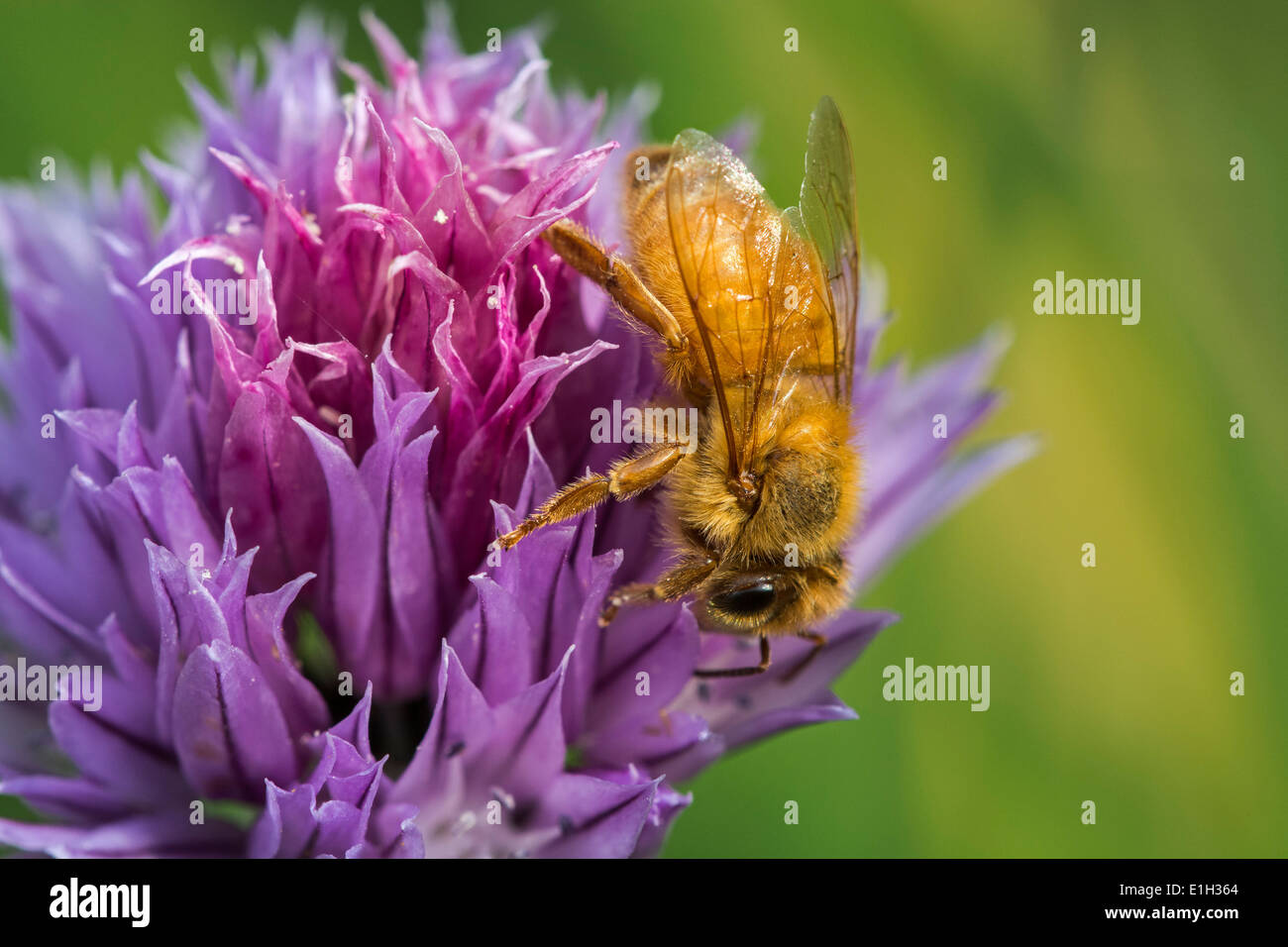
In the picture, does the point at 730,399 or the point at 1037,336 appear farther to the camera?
the point at 1037,336

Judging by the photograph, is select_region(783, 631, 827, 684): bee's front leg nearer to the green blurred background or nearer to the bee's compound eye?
the bee's compound eye

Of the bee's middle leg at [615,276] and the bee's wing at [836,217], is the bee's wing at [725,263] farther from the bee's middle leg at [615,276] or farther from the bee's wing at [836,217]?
the bee's wing at [836,217]

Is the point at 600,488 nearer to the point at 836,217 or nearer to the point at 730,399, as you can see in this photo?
the point at 730,399

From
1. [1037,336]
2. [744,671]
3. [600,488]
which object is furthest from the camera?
[1037,336]

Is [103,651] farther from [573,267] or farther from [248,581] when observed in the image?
[573,267]

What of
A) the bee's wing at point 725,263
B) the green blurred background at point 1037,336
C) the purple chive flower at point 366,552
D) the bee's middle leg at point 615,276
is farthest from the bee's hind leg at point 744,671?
the green blurred background at point 1037,336

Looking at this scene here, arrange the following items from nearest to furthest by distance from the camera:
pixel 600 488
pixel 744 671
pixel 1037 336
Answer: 1. pixel 600 488
2. pixel 744 671
3. pixel 1037 336

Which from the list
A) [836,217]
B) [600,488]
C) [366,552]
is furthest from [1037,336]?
[366,552]
